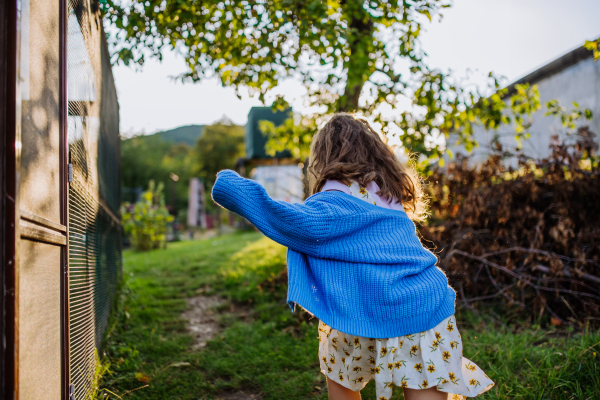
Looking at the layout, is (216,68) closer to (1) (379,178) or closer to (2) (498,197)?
(1) (379,178)

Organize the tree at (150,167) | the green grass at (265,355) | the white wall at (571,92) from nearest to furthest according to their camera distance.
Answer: the green grass at (265,355) < the white wall at (571,92) < the tree at (150,167)

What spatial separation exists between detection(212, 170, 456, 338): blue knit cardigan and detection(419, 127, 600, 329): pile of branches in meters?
2.20

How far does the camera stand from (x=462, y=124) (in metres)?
4.43

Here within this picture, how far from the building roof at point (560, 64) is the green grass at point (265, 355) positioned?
8567 millimetres

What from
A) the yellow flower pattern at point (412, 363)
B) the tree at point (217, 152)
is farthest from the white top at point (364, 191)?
the tree at point (217, 152)

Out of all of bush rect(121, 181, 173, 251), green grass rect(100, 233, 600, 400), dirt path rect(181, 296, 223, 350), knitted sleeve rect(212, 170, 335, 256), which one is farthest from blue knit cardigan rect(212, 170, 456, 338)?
bush rect(121, 181, 173, 251)

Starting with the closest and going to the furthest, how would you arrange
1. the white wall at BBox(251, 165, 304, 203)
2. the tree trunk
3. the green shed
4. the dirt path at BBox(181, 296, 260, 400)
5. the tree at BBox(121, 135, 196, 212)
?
1. the dirt path at BBox(181, 296, 260, 400)
2. the tree trunk
3. the green shed
4. the white wall at BBox(251, 165, 304, 203)
5. the tree at BBox(121, 135, 196, 212)

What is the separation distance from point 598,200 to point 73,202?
4.30 metres

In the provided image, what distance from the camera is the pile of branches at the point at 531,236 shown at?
11.9ft

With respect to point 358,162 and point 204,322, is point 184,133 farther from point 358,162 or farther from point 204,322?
point 358,162

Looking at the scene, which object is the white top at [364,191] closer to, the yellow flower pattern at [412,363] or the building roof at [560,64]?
the yellow flower pattern at [412,363]

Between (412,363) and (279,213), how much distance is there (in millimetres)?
773

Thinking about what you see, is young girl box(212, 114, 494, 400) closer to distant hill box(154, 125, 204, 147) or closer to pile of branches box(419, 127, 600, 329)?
pile of branches box(419, 127, 600, 329)

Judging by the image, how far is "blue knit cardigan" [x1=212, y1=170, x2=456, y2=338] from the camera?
1.67 metres
